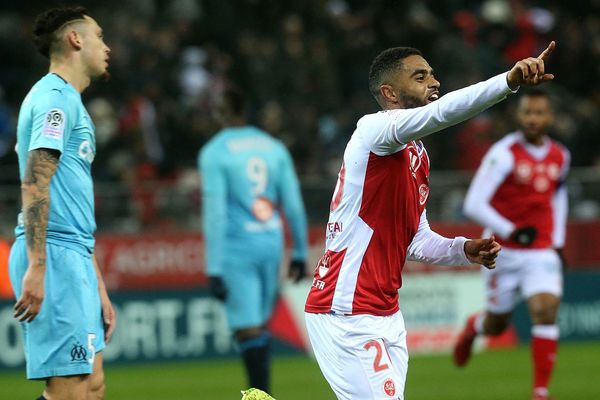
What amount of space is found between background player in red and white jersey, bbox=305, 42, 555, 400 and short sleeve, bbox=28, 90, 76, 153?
1.34m

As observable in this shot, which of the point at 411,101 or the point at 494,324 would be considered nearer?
the point at 411,101

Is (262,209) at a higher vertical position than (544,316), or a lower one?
higher

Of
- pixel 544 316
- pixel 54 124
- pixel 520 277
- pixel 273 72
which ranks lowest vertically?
pixel 544 316

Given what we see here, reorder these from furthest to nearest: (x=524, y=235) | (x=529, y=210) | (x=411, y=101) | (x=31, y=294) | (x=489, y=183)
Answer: (x=529, y=210) → (x=489, y=183) → (x=524, y=235) → (x=411, y=101) → (x=31, y=294)

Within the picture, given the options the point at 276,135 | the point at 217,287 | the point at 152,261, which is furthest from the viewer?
the point at 276,135

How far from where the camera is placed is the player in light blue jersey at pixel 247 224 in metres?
9.26

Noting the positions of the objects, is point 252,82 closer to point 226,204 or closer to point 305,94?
point 305,94

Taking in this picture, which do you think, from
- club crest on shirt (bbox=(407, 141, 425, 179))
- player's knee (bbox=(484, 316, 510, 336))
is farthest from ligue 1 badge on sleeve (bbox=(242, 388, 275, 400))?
player's knee (bbox=(484, 316, 510, 336))

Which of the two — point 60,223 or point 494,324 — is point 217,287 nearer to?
point 494,324

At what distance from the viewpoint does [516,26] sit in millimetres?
19766

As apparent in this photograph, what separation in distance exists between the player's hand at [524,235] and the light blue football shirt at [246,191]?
5.52 feet

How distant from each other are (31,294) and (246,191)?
4.24 m

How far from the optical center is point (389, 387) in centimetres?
556

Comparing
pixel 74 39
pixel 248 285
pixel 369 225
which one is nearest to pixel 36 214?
pixel 74 39
